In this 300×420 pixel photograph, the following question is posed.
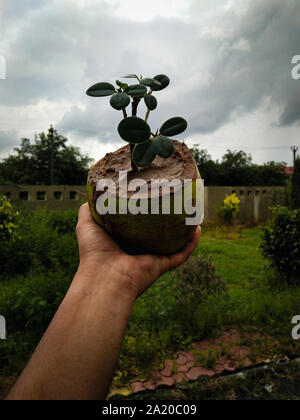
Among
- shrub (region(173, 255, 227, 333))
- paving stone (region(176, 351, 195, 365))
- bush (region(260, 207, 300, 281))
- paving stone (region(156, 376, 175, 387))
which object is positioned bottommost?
paving stone (region(156, 376, 175, 387))

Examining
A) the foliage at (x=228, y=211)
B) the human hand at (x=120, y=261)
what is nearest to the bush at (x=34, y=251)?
the human hand at (x=120, y=261)

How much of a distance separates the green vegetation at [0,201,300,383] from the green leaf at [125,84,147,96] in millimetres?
2184

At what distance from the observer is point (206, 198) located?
1139 centimetres

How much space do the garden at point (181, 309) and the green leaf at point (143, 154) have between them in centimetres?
196

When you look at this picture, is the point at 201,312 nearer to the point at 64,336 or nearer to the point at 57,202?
the point at 64,336

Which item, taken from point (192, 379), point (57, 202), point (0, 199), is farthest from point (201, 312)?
point (57, 202)

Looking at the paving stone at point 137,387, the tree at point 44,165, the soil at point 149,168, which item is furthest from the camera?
the tree at point 44,165

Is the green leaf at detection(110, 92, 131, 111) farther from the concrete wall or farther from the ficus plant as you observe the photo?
the concrete wall

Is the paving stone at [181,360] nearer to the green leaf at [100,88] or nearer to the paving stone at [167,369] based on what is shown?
the paving stone at [167,369]

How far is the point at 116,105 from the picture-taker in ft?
3.26

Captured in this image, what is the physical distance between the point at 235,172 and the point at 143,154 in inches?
1074

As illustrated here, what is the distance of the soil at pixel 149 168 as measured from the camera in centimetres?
111

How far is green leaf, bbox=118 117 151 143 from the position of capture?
100 centimetres

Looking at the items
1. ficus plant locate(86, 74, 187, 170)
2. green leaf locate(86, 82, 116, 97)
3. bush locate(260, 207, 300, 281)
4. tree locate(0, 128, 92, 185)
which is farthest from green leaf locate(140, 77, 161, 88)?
tree locate(0, 128, 92, 185)
